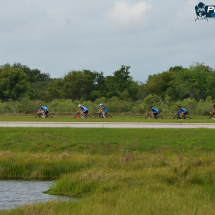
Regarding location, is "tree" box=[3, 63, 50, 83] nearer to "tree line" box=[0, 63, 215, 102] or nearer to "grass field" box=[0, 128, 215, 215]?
"tree line" box=[0, 63, 215, 102]

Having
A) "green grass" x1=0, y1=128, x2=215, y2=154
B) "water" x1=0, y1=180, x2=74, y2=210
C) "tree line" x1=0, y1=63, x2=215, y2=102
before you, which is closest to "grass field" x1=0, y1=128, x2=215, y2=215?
"green grass" x1=0, y1=128, x2=215, y2=154

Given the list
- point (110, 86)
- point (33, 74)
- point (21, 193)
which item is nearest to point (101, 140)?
point (21, 193)

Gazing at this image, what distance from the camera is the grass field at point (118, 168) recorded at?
750 cm

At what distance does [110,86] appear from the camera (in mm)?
69750

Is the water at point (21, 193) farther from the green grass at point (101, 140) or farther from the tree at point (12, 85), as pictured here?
the tree at point (12, 85)

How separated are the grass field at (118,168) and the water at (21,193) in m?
0.50

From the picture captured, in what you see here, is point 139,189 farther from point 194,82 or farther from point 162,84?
point 162,84

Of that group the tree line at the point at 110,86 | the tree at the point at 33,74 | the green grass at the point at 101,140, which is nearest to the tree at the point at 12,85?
the tree line at the point at 110,86

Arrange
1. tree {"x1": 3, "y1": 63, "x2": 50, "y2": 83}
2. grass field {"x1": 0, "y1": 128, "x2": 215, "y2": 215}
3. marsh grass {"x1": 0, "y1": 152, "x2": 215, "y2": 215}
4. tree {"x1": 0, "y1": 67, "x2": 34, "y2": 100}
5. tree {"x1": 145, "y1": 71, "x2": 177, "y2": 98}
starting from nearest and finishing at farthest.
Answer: marsh grass {"x1": 0, "y1": 152, "x2": 215, "y2": 215} → grass field {"x1": 0, "y1": 128, "x2": 215, "y2": 215} → tree {"x1": 0, "y1": 67, "x2": 34, "y2": 100} → tree {"x1": 145, "y1": 71, "x2": 177, "y2": 98} → tree {"x1": 3, "y1": 63, "x2": 50, "y2": 83}

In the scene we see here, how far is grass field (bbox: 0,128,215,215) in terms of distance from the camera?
7504 mm

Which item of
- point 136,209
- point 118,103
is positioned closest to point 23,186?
point 136,209

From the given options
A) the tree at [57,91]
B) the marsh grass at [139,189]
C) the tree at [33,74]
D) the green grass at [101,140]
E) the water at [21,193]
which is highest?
the tree at [33,74]

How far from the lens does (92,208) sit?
23.9ft

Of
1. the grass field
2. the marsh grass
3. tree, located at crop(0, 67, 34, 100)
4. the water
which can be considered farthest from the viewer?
tree, located at crop(0, 67, 34, 100)
